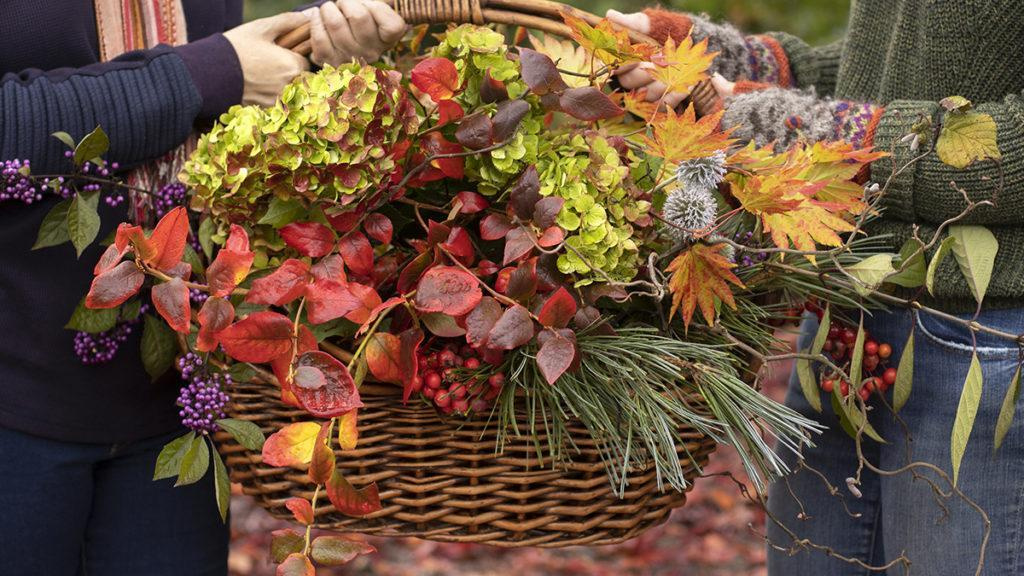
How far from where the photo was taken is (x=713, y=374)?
894 millimetres

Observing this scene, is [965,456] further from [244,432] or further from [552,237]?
[244,432]

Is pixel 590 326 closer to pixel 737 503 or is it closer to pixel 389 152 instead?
pixel 389 152

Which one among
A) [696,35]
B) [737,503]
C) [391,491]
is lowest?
[737,503]

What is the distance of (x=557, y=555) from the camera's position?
3.00 meters

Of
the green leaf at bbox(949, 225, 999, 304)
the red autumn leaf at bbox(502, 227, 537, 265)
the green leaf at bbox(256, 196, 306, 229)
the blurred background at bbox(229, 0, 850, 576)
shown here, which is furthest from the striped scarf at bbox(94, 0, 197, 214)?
the blurred background at bbox(229, 0, 850, 576)

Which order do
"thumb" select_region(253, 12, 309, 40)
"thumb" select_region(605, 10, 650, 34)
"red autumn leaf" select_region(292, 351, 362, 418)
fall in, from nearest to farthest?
"red autumn leaf" select_region(292, 351, 362, 418) < "thumb" select_region(253, 12, 309, 40) < "thumb" select_region(605, 10, 650, 34)

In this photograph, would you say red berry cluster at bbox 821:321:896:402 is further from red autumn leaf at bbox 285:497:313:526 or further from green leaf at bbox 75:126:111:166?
green leaf at bbox 75:126:111:166

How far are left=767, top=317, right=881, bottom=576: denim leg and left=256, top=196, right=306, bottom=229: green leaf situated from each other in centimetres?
68

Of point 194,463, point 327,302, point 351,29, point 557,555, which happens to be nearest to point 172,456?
point 194,463

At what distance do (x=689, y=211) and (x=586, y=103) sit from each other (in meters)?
0.14

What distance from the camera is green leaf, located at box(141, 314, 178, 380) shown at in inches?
41.0

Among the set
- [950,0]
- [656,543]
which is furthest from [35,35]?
[656,543]

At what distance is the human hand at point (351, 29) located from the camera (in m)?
1.06

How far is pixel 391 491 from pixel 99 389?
15.9 inches
